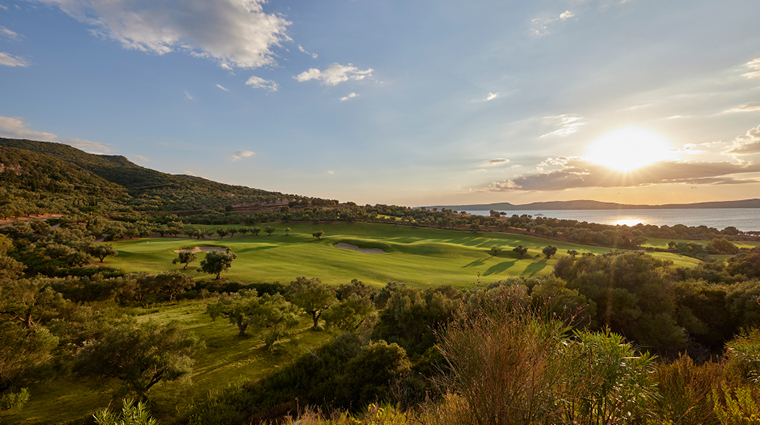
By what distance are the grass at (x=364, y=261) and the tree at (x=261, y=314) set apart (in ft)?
36.8

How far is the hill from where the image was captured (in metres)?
96.4

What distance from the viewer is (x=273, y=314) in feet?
58.0

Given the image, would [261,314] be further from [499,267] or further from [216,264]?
[499,267]

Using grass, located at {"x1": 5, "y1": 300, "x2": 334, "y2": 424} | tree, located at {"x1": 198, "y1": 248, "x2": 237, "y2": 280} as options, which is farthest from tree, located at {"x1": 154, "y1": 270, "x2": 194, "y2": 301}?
grass, located at {"x1": 5, "y1": 300, "x2": 334, "y2": 424}

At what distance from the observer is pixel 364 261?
4162cm

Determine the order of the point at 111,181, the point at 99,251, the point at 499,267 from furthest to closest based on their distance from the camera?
the point at 111,181, the point at 499,267, the point at 99,251

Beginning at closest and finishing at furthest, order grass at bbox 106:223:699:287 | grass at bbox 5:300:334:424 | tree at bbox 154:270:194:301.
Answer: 1. grass at bbox 5:300:334:424
2. tree at bbox 154:270:194:301
3. grass at bbox 106:223:699:287

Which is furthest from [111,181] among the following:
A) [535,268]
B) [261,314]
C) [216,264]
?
[535,268]

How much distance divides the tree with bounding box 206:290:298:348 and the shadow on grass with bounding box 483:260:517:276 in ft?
93.0

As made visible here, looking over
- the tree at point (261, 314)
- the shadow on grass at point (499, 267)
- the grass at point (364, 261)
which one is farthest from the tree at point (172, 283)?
the shadow on grass at point (499, 267)

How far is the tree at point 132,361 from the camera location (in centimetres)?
1094

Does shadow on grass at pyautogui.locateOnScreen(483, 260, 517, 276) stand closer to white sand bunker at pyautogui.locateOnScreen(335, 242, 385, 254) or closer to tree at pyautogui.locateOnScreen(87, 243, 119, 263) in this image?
white sand bunker at pyautogui.locateOnScreen(335, 242, 385, 254)

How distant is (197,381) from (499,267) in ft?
130

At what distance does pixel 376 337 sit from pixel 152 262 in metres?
35.0
